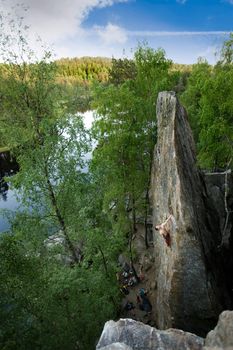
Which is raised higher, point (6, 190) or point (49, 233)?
point (49, 233)

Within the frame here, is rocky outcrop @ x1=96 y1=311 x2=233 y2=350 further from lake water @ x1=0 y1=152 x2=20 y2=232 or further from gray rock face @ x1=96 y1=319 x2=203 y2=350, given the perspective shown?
lake water @ x1=0 y1=152 x2=20 y2=232

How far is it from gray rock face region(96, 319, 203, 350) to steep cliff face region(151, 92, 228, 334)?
6.66m

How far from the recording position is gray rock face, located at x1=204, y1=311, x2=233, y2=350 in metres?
10.5

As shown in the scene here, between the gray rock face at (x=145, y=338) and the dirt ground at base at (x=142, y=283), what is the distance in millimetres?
13956

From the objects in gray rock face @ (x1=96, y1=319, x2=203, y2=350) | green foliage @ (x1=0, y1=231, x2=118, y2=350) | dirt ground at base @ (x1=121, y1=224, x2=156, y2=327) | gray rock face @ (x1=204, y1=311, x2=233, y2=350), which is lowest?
dirt ground at base @ (x1=121, y1=224, x2=156, y2=327)

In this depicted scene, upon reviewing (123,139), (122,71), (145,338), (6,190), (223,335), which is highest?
(122,71)

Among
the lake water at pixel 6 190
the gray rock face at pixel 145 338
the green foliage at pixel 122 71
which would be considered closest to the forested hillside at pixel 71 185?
the gray rock face at pixel 145 338

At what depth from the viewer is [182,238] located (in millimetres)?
18297

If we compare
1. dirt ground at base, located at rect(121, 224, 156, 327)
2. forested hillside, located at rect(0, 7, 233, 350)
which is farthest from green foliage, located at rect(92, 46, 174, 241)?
dirt ground at base, located at rect(121, 224, 156, 327)

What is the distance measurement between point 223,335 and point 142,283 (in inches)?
767

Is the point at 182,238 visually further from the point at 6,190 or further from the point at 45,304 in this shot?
the point at 6,190

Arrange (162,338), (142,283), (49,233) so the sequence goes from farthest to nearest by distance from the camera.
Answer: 1. (142,283)
2. (49,233)
3. (162,338)

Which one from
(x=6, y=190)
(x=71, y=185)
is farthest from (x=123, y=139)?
(x=6, y=190)

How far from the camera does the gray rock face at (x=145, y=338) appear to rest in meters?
11.5
